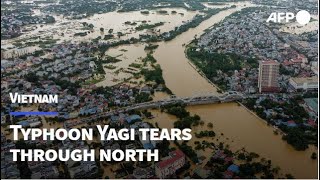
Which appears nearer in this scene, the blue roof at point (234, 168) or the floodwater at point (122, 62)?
the blue roof at point (234, 168)

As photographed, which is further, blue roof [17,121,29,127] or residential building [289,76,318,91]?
residential building [289,76,318,91]

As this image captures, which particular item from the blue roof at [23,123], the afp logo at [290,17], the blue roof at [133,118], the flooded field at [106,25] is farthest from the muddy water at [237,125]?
the afp logo at [290,17]

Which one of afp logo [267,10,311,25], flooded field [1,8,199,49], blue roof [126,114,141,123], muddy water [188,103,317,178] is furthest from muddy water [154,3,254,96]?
afp logo [267,10,311,25]

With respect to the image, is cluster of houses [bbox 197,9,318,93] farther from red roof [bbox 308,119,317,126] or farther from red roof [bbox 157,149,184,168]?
red roof [bbox 157,149,184,168]

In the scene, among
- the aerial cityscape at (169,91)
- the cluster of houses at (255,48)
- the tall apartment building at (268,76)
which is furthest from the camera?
the cluster of houses at (255,48)

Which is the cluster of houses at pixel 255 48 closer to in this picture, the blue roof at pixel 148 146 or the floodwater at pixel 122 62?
the floodwater at pixel 122 62

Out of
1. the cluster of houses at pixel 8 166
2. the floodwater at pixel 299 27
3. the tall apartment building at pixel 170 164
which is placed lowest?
the floodwater at pixel 299 27

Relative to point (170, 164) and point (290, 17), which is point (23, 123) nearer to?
point (170, 164)

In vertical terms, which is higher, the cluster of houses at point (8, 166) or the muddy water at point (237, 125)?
the cluster of houses at point (8, 166)
